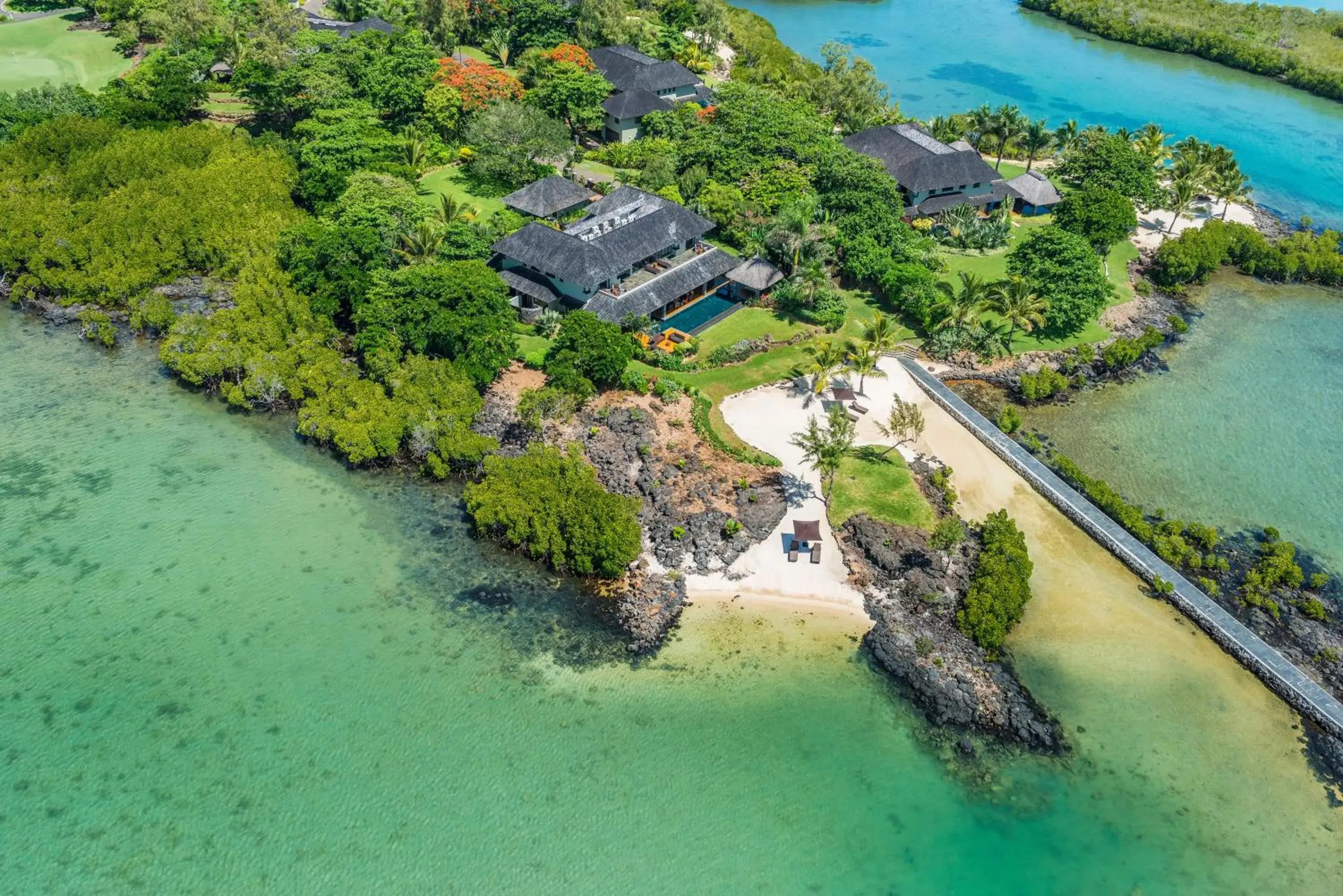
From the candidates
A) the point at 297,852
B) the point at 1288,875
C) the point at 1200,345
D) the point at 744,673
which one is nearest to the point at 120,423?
the point at 297,852

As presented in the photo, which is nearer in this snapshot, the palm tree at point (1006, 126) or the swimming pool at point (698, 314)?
the swimming pool at point (698, 314)

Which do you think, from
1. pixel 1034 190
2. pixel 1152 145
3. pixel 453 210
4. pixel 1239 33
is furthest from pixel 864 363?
pixel 1239 33

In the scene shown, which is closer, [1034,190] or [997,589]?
[997,589]

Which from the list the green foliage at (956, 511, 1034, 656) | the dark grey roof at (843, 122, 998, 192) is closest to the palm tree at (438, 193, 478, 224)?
the dark grey roof at (843, 122, 998, 192)

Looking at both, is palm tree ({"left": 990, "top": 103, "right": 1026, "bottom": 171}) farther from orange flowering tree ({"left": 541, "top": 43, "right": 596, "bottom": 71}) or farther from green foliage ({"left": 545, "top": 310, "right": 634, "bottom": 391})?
green foliage ({"left": 545, "top": 310, "right": 634, "bottom": 391})

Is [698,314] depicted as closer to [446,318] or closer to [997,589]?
[446,318]

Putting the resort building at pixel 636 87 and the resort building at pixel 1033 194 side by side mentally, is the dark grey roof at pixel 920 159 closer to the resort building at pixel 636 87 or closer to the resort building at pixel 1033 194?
the resort building at pixel 1033 194

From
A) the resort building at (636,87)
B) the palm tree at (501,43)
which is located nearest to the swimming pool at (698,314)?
the resort building at (636,87)

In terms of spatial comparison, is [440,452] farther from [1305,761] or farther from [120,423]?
[1305,761]
